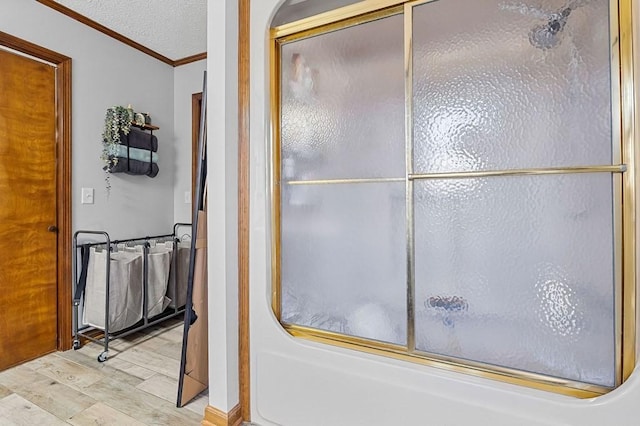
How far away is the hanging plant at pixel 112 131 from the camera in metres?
2.69

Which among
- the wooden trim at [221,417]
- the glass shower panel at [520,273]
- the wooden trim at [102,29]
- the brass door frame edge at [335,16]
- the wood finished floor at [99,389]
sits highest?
the wooden trim at [102,29]

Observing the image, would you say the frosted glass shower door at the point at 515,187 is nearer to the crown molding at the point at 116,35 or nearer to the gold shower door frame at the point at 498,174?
the gold shower door frame at the point at 498,174

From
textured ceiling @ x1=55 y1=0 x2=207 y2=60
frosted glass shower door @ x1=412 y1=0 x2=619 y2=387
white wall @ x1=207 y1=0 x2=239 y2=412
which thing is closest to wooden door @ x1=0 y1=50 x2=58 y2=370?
textured ceiling @ x1=55 y1=0 x2=207 y2=60

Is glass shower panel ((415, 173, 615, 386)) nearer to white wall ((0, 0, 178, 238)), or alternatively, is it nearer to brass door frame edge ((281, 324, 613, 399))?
brass door frame edge ((281, 324, 613, 399))

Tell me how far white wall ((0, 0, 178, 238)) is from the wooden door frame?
0.06m

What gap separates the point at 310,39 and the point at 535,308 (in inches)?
58.2


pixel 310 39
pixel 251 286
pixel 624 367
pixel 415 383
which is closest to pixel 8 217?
pixel 251 286

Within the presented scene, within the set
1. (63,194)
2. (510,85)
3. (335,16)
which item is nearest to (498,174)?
(510,85)

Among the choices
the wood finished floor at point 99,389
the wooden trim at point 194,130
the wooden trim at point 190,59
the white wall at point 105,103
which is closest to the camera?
the wood finished floor at point 99,389

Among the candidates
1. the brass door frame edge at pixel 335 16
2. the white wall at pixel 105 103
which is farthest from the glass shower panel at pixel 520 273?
the white wall at pixel 105 103

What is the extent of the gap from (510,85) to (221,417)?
1904 mm

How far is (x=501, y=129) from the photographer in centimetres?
121

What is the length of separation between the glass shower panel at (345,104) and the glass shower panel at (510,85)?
102 mm

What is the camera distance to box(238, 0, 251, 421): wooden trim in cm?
162
